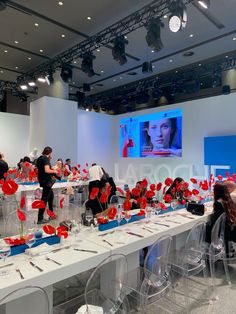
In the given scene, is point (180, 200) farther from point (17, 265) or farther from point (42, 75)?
point (42, 75)

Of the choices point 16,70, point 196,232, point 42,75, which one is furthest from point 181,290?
point 16,70

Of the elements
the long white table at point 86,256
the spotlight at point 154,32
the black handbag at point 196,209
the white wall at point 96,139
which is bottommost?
the long white table at point 86,256

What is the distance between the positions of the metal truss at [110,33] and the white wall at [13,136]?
2.53 metres

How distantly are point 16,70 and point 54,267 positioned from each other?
9582mm

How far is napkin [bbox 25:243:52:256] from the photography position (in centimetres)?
202

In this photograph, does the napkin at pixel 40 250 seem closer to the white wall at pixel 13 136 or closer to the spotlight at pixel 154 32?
the spotlight at pixel 154 32

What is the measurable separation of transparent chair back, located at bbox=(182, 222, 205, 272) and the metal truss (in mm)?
4425

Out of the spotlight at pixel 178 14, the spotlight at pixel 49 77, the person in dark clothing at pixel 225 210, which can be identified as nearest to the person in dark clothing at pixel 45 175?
the person in dark clothing at pixel 225 210

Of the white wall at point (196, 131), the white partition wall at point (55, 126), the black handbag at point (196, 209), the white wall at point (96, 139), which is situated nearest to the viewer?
A: the black handbag at point (196, 209)

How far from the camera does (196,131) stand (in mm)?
8812

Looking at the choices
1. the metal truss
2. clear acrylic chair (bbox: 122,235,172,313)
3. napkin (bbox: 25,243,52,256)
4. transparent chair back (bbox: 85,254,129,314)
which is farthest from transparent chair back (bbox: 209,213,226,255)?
the metal truss

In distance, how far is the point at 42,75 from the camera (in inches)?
350

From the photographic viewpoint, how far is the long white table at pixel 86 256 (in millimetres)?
1684

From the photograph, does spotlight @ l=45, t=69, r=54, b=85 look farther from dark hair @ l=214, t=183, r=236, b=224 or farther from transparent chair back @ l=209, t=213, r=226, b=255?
transparent chair back @ l=209, t=213, r=226, b=255
